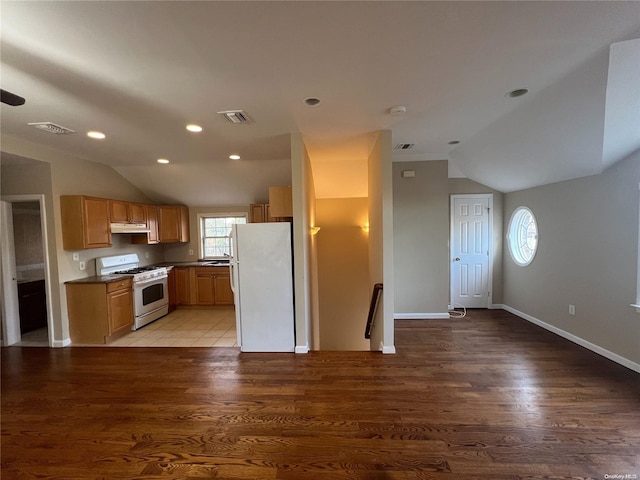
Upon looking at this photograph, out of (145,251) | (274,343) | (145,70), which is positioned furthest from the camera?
(145,251)

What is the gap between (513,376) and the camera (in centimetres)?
278

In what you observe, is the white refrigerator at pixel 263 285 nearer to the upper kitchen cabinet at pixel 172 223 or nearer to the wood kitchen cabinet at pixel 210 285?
the wood kitchen cabinet at pixel 210 285

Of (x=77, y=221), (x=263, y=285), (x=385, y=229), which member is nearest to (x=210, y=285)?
(x=77, y=221)

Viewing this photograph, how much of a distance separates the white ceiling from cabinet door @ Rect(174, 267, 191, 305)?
8.92ft

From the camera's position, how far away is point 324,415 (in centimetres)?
221

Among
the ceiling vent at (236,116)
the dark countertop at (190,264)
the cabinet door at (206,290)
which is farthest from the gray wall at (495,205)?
the cabinet door at (206,290)

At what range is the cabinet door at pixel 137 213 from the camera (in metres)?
4.82

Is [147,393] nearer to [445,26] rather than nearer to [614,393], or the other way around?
[445,26]

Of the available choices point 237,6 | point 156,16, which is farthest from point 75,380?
point 237,6

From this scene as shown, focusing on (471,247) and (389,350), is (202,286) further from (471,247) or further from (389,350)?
(471,247)

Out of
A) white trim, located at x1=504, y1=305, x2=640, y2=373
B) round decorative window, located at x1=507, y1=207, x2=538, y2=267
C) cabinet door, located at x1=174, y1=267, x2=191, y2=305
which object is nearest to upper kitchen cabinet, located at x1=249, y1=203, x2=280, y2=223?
cabinet door, located at x1=174, y1=267, x2=191, y2=305

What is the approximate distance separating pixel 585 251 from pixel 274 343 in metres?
4.28

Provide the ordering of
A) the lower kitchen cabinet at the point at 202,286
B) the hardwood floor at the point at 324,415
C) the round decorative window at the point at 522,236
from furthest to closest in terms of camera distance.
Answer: the lower kitchen cabinet at the point at 202,286 → the round decorative window at the point at 522,236 → the hardwood floor at the point at 324,415

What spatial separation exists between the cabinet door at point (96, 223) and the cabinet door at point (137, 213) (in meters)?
0.55
